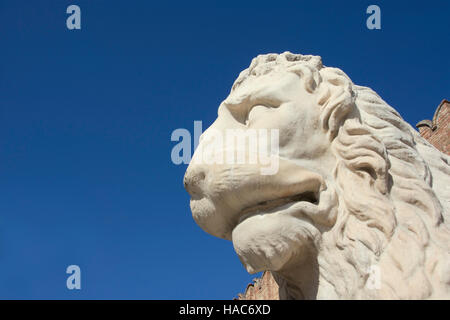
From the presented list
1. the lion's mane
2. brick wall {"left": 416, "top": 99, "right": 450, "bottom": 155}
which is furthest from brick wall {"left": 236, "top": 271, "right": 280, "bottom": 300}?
the lion's mane

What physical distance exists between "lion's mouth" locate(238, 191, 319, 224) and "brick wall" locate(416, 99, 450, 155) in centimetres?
591

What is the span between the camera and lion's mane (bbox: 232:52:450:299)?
188cm

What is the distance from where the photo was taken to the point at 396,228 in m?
1.99

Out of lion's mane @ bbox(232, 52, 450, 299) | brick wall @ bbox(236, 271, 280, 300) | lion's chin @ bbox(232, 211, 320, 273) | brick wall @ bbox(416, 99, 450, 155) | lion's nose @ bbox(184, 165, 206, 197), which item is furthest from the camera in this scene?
brick wall @ bbox(236, 271, 280, 300)

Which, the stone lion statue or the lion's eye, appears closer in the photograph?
the stone lion statue

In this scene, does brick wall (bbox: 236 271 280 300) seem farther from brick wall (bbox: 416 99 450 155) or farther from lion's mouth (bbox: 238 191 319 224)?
lion's mouth (bbox: 238 191 319 224)

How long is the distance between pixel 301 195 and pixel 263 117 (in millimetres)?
376

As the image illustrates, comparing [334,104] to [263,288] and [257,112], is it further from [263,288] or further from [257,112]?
[263,288]

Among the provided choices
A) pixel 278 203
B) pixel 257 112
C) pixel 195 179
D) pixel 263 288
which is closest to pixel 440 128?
pixel 263 288

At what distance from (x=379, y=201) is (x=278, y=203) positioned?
0.40 meters

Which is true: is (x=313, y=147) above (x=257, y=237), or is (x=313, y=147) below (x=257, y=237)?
above

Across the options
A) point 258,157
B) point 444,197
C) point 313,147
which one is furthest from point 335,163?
point 444,197
